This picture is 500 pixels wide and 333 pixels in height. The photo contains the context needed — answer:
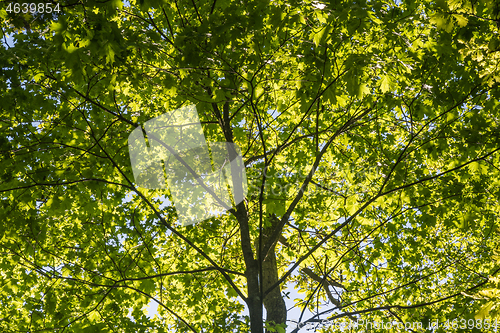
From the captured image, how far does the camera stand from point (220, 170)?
17.3 ft

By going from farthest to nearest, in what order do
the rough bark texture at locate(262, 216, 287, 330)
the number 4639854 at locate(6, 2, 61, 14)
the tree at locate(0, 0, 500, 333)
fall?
the rough bark texture at locate(262, 216, 287, 330) → the tree at locate(0, 0, 500, 333) → the number 4639854 at locate(6, 2, 61, 14)

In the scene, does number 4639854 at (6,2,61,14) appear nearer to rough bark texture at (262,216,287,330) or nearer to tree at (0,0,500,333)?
tree at (0,0,500,333)

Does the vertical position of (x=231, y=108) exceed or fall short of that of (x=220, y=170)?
it exceeds it

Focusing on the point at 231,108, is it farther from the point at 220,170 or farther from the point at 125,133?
the point at 125,133

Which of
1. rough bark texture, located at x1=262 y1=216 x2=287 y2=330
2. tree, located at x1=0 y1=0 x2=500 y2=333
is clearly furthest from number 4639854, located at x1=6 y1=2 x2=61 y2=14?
rough bark texture, located at x1=262 y1=216 x2=287 y2=330

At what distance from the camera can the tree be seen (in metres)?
2.96

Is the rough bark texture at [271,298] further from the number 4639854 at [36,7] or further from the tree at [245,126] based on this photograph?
the number 4639854 at [36,7]

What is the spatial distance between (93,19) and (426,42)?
3.82 m

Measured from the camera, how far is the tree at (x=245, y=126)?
9.73 ft

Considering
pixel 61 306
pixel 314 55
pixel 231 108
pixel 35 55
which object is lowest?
pixel 61 306

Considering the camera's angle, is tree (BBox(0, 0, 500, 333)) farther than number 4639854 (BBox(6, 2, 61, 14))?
Yes

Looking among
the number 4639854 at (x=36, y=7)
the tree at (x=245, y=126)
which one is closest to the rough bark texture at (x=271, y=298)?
the tree at (x=245, y=126)

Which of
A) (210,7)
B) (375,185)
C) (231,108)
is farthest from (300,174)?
(210,7)

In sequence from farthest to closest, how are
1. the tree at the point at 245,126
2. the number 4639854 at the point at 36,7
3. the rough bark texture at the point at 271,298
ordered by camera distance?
the rough bark texture at the point at 271,298
the tree at the point at 245,126
the number 4639854 at the point at 36,7
